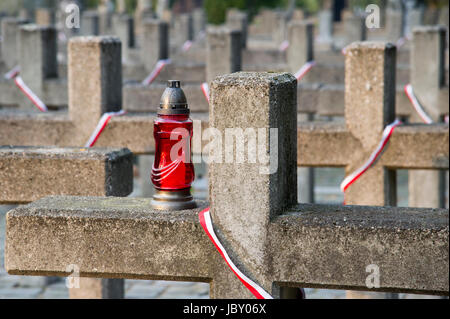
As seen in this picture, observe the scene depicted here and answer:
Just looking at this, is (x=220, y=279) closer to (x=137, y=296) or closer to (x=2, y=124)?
(x=2, y=124)

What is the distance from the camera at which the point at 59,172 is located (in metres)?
5.62

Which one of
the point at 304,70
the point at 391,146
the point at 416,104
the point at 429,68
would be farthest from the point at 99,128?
the point at 304,70

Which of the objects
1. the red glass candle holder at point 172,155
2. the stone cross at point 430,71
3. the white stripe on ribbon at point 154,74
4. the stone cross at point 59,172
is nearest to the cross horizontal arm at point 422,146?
the stone cross at point 59,172

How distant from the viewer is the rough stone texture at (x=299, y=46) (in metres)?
12.5

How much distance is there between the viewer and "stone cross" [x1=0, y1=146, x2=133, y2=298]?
5547mm

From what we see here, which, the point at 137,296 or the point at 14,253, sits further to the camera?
the point at 137,296

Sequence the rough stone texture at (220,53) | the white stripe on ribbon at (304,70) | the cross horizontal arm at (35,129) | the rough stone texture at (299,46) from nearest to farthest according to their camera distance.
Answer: the cross horizontal arm at (35,129) < the rough stone texture at (220,53) < the white stripe on ribbon at (304,70) < the rough stone texture at (299,46)

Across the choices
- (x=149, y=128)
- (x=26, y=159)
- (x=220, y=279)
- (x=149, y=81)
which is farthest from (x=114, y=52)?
(x=149, y=81)

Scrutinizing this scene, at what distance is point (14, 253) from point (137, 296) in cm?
546

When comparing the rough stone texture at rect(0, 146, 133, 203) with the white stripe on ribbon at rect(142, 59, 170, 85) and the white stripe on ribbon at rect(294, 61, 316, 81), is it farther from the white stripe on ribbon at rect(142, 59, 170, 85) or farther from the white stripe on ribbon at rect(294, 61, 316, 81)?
the white stripe on ribbon at rect(142, 59, 170, 85)

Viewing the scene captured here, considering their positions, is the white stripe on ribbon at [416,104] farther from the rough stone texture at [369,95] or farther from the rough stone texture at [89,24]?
the rough stone texture at [89,24]

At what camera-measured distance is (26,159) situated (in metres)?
5.63

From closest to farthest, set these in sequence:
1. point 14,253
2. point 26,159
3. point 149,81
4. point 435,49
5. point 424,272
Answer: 1. point 424,272
2. point 14,253
3. point 26,159
4. point 435,49
5. point 149,81

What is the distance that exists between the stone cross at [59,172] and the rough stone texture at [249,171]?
1473 mm
